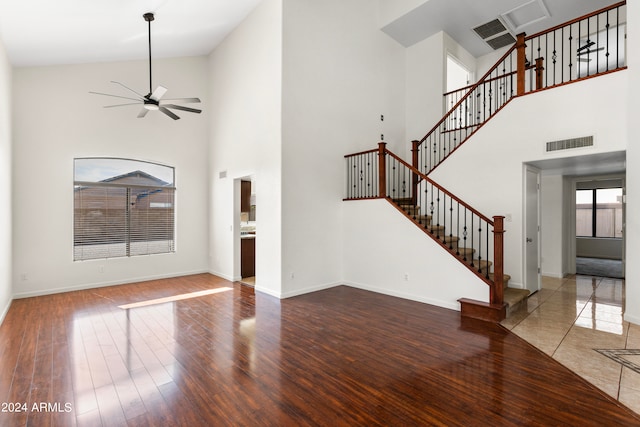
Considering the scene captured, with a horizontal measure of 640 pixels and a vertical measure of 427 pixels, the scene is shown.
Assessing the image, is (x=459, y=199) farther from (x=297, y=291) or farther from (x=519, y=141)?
(x=297, y=291)

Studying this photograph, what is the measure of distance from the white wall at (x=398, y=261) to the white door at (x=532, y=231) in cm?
150

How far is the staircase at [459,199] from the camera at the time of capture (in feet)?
13.9

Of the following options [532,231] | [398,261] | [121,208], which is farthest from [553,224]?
[121,208]

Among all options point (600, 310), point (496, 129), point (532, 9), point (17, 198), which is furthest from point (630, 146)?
point (17, 198)

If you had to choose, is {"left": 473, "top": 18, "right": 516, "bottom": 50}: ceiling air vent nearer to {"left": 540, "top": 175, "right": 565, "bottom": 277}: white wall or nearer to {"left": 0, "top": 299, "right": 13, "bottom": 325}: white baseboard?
{"left": 540, "top": 175, "right": 565, "bottom": 277}: white wall

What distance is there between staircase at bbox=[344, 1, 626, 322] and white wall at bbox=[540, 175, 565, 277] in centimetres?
204

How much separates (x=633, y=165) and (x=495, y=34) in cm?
521

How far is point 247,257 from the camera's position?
23.2 feet

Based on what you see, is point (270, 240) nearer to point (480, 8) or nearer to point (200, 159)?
point (200, 159)

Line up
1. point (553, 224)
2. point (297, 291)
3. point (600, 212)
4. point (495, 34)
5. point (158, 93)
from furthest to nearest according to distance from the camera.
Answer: point (600, 212), point (495, 34), point (553, 224), point (297, 291), point (158, 93)

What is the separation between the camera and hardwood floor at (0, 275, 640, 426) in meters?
2.20

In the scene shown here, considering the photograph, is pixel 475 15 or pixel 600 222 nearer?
pixel 475 15

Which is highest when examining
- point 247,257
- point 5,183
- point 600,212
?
point 5,183

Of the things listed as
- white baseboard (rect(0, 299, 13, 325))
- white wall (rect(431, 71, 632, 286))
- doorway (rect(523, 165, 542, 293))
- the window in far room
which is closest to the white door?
doorway (rect(523, 165, 542, 293))
